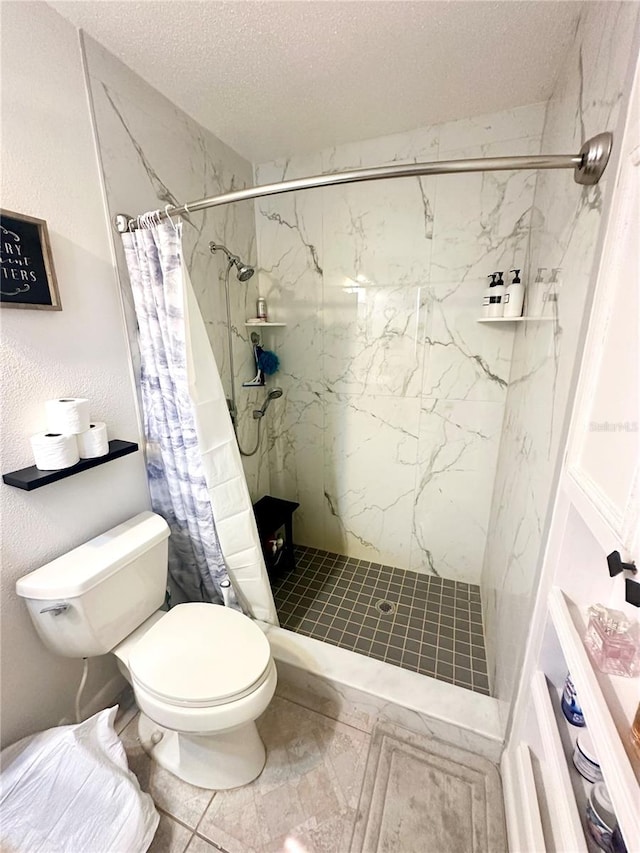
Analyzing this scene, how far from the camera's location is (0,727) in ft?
3.42

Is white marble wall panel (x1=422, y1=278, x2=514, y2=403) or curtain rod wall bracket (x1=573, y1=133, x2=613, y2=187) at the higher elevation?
curtain rod wall bracket (x1=573, y1=133, x2=613, y2=187)

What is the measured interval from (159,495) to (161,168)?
1326mm

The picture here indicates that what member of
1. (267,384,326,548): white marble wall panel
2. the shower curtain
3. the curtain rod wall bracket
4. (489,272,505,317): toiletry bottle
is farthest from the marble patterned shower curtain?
(489,272,505,317): toiletry bottle

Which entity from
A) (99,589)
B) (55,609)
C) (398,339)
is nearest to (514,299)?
(398,339)

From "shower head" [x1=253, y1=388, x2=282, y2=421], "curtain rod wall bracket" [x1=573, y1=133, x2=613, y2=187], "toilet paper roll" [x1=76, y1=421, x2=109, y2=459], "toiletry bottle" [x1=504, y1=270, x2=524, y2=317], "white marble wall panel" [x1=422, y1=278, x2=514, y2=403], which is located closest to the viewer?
"curtain rod wall bracket" [x1=573, y1=133, x2=613, y2=187]

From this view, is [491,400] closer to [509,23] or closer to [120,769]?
[509,23]

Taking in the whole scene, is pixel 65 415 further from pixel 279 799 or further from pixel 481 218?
pixel 481 218

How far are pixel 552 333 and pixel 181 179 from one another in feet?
5.14

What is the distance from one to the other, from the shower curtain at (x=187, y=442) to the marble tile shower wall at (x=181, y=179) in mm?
136

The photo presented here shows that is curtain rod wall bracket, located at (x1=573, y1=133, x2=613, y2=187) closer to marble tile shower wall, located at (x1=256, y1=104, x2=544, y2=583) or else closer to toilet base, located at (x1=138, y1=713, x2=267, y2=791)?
marble tile shower wall, located at (x1=256, y1=104, x2=544, y2=583)

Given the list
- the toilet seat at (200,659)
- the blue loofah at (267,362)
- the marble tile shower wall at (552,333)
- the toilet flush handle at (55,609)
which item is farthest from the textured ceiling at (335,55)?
the toilet seat at (200,659)

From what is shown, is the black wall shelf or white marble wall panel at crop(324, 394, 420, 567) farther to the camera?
white marble wall panel at crop(324, 394, 420, 567)

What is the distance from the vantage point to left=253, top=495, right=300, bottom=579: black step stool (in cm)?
196

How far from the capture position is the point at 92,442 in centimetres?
112
